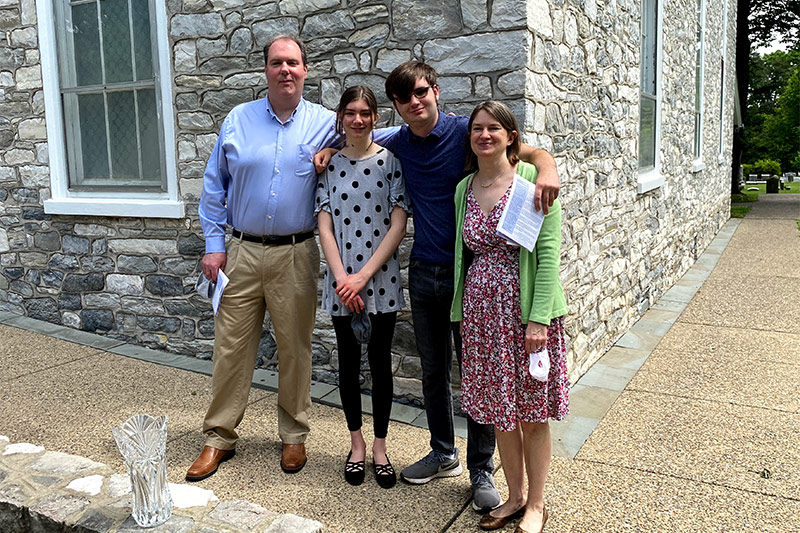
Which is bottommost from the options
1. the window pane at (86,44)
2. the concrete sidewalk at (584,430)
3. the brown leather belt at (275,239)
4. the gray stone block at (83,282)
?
the concrete sidewalk at (584,430)

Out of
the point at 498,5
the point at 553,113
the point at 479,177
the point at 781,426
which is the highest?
the point at 498,5

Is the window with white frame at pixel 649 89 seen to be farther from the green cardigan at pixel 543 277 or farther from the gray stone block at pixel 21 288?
the gray stone block at pixel 21 288

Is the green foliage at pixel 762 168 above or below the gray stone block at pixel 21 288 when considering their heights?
above

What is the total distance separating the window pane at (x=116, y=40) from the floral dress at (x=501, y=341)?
11.9ft

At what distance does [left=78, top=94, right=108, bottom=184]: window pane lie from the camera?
5.27m

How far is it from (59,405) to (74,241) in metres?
1.77

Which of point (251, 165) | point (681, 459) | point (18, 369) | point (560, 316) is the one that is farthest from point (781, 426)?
point (18, 369)

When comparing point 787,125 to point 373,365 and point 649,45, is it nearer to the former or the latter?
point 649,45

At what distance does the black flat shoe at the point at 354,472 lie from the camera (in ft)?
9.97

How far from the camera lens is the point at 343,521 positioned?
8.97 ft

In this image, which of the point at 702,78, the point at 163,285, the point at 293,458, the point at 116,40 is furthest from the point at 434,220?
the point at 702,78

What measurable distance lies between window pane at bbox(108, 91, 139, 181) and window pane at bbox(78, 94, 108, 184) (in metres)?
0.10

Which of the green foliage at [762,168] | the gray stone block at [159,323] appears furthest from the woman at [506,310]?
the green foliage at [762,168]

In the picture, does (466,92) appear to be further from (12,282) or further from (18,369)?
(12,282)
